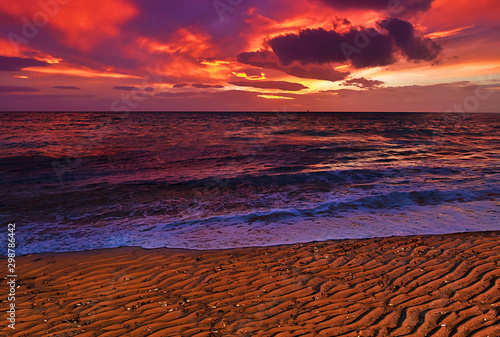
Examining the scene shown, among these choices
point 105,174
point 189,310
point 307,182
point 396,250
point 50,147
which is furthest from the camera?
point 50,147

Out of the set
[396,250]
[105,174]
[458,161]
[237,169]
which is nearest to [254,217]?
[396,250]

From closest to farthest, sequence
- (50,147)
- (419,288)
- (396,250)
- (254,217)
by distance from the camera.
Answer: (419,288), (396,250), (254,217), (50,147)

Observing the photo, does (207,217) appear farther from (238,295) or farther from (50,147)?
(50,147)

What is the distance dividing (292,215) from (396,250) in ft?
11.6

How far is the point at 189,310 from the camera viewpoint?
4.60 meters

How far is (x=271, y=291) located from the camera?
507 cm
